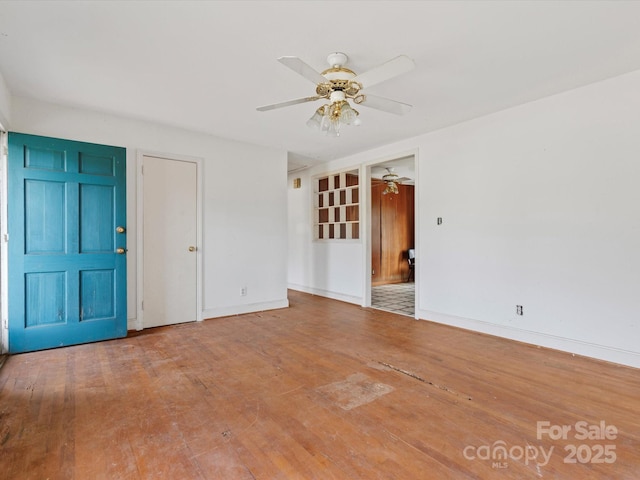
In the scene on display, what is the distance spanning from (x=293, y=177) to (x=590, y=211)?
515 centimetres

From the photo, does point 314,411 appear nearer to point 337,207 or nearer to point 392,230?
point 337,207

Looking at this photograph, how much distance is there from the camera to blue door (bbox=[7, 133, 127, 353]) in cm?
311

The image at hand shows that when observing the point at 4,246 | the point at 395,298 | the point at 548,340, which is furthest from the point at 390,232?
the point at 4,246

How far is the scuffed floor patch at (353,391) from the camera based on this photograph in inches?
86.2

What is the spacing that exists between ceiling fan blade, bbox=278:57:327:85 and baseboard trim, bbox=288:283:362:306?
3804mm

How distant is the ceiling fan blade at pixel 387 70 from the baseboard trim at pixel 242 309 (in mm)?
3443

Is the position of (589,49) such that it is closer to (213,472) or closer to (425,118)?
(425,118)

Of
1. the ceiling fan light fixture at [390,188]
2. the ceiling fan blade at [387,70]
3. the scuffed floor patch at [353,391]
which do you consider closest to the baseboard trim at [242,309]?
the scuffed floor patch at [353,391]

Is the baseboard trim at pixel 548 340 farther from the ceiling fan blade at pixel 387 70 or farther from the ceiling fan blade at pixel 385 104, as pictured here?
the ceiling fan blade at pixel 387 70

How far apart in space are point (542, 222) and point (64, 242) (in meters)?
4.88

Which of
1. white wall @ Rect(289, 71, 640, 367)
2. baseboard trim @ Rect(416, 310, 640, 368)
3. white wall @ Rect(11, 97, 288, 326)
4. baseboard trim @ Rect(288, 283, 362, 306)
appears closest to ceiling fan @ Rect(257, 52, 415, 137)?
white wall @ Rect(289, 71, 640, 367)

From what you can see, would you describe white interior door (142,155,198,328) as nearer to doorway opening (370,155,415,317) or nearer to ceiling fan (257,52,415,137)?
ceiling fan (257,52,415,137)

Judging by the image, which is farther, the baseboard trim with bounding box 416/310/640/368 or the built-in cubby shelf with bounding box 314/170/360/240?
the built-in cubby shelf with bounding box 314/170/360/240

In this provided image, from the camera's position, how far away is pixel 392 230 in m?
7.82
